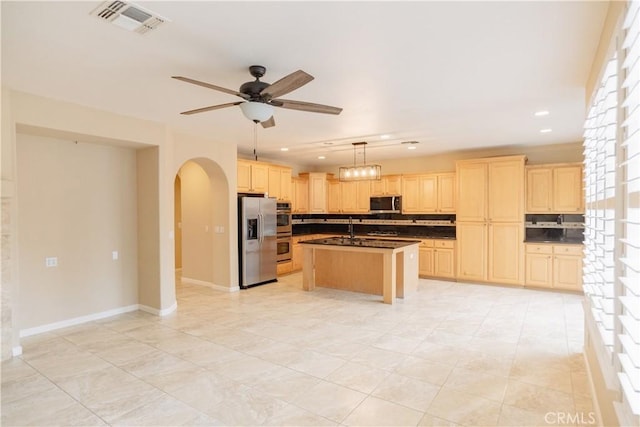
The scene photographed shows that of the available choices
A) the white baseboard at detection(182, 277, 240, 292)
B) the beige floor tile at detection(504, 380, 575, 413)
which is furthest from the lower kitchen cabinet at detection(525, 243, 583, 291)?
the white baseboard at detection(182, 277, 240, 292)

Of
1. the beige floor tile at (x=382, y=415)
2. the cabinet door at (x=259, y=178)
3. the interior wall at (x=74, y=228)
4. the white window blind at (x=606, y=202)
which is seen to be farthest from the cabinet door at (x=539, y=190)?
the interior wall at (x=74, y=228)

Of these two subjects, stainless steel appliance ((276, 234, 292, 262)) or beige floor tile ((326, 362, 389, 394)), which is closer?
beige floor tile ((326, 362, 389, 394))

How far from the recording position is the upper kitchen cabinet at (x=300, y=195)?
837cm

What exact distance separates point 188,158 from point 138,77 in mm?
2398

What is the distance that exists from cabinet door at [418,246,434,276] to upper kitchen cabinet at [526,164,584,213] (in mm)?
2071

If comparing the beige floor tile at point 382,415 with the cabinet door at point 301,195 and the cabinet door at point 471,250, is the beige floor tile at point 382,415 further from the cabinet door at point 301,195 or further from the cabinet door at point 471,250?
the cabinet door at point 301,195

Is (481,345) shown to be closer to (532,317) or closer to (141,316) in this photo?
(532,317)

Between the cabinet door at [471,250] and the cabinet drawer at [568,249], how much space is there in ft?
3.86

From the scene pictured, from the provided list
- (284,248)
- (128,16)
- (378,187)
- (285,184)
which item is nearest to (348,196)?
(378,187)

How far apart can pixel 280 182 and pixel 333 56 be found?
4976 millimetres

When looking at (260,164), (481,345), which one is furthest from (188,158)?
(481,345)

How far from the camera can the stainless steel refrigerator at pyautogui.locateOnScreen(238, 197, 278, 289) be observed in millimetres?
6492

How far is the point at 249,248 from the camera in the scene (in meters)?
6.56

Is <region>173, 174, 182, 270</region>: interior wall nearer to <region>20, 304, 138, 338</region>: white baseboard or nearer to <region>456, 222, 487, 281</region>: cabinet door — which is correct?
<region>20, 304, 138, 338</region>: white baseboard
